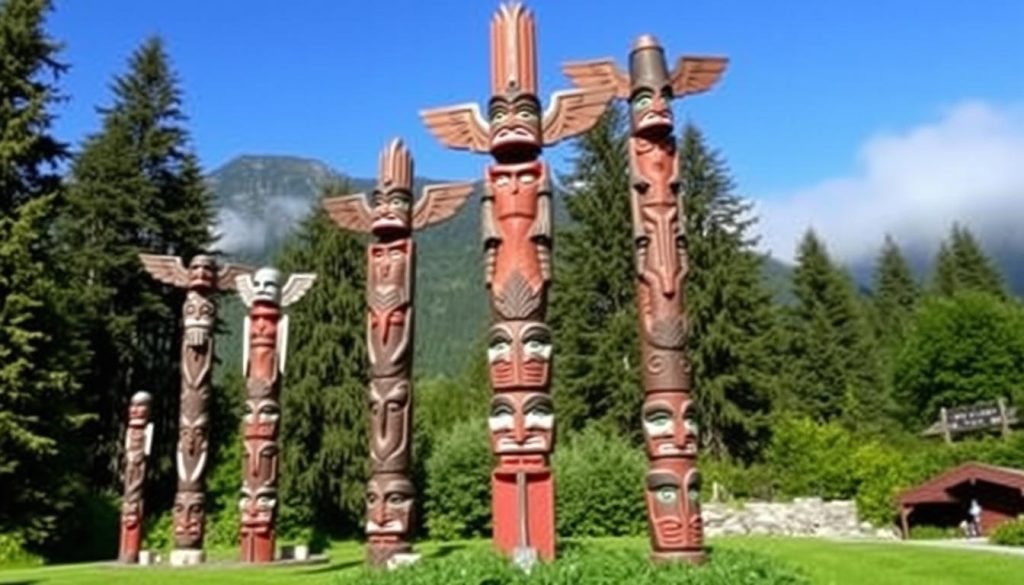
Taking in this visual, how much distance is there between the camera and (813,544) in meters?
20.6

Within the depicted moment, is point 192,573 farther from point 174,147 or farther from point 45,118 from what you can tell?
point 174,147

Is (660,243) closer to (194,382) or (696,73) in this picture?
(696,73)

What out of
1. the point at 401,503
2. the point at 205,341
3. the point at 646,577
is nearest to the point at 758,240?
the point at 205,341

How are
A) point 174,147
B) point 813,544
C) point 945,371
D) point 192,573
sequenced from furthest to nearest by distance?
point 945,371 < point 174,147 < point 813,544 < point 192,573

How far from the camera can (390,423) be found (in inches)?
647

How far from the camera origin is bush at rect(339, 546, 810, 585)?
9641mm

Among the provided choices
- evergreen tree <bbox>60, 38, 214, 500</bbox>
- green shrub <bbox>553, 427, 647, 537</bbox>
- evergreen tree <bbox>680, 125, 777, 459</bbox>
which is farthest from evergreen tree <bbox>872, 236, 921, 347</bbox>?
evergreen tree <bbox>60, 38, 214, 500</bbox>

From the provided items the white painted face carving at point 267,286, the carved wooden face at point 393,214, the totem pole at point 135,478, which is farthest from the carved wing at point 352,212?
the totem pole at point 135,478

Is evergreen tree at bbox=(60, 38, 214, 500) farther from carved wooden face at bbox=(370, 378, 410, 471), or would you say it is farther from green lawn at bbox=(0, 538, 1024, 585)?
carved wooden face at bbox=(370, 378, 410, 471)

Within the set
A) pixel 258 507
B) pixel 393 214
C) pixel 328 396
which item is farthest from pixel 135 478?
pixel 328 396

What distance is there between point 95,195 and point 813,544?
30.2m

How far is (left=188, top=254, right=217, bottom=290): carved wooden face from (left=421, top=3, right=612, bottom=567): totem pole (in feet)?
36.2

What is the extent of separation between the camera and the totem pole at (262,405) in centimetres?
2064

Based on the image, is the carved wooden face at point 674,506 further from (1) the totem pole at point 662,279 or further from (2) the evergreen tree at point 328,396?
(2) the evergreen tree at point 328,396
